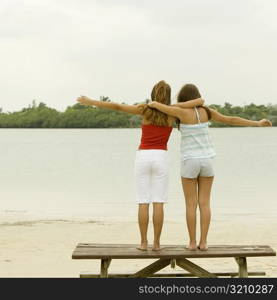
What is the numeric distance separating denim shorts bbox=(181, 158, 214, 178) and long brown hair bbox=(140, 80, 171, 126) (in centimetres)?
45

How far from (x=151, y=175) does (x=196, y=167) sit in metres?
0.45

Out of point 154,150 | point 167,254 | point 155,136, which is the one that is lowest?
point 167,254

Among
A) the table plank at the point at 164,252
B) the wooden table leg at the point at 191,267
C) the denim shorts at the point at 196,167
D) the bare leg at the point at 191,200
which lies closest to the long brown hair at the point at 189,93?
the denim shorts at the point at 196,167

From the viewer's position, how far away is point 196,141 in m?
6.89

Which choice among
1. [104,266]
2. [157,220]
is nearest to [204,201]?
[157,220]

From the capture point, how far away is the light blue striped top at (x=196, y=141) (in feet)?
22.6

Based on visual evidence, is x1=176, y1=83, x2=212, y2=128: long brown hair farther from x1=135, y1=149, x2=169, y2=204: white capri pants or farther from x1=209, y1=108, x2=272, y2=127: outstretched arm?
x1=135, y1=149, x2=169, y2=204: white capri pants

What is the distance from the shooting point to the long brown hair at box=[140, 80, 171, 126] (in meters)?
6.82

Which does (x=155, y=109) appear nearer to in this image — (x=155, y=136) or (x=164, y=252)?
(x=155, y=136)

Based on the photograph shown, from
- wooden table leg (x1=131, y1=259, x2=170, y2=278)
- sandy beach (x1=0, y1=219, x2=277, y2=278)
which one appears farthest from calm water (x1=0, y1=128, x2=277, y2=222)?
wooden table leg (x1=131, y1=259, x2=170, y2=278)

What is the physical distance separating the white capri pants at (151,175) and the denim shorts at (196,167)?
0.18 metres
